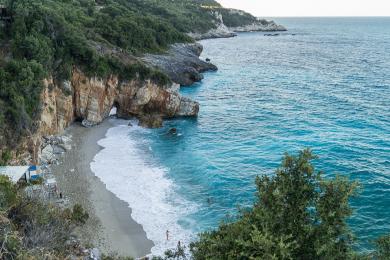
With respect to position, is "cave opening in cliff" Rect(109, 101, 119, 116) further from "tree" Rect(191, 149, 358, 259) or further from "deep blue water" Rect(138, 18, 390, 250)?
"tree" Rect(191, 149, 358, 259)

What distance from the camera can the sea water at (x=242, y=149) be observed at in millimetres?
32219

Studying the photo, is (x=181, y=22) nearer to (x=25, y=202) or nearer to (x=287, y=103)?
(x=287, y=103)

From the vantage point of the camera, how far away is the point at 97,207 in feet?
107

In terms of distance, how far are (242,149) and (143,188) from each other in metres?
13.8

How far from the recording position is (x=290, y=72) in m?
93.6

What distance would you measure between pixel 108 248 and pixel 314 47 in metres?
133

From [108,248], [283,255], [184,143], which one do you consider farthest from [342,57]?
[283,255]

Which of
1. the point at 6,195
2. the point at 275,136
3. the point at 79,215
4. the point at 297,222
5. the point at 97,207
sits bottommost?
the point at 97,207

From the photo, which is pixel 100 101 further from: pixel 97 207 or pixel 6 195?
pixel 6 195

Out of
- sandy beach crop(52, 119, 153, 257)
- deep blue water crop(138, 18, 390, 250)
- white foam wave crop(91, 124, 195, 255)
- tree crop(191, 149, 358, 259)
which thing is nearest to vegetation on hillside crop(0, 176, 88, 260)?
sandy beach crop(52, 119, 153, 257)

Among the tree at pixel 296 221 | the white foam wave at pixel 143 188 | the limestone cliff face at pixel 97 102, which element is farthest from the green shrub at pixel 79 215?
the tree at pixel 296 221

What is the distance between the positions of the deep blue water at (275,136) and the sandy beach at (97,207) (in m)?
4.36

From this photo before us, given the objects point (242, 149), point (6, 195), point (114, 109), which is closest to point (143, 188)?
point (242, 149)

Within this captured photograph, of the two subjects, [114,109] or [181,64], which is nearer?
[114,109]
